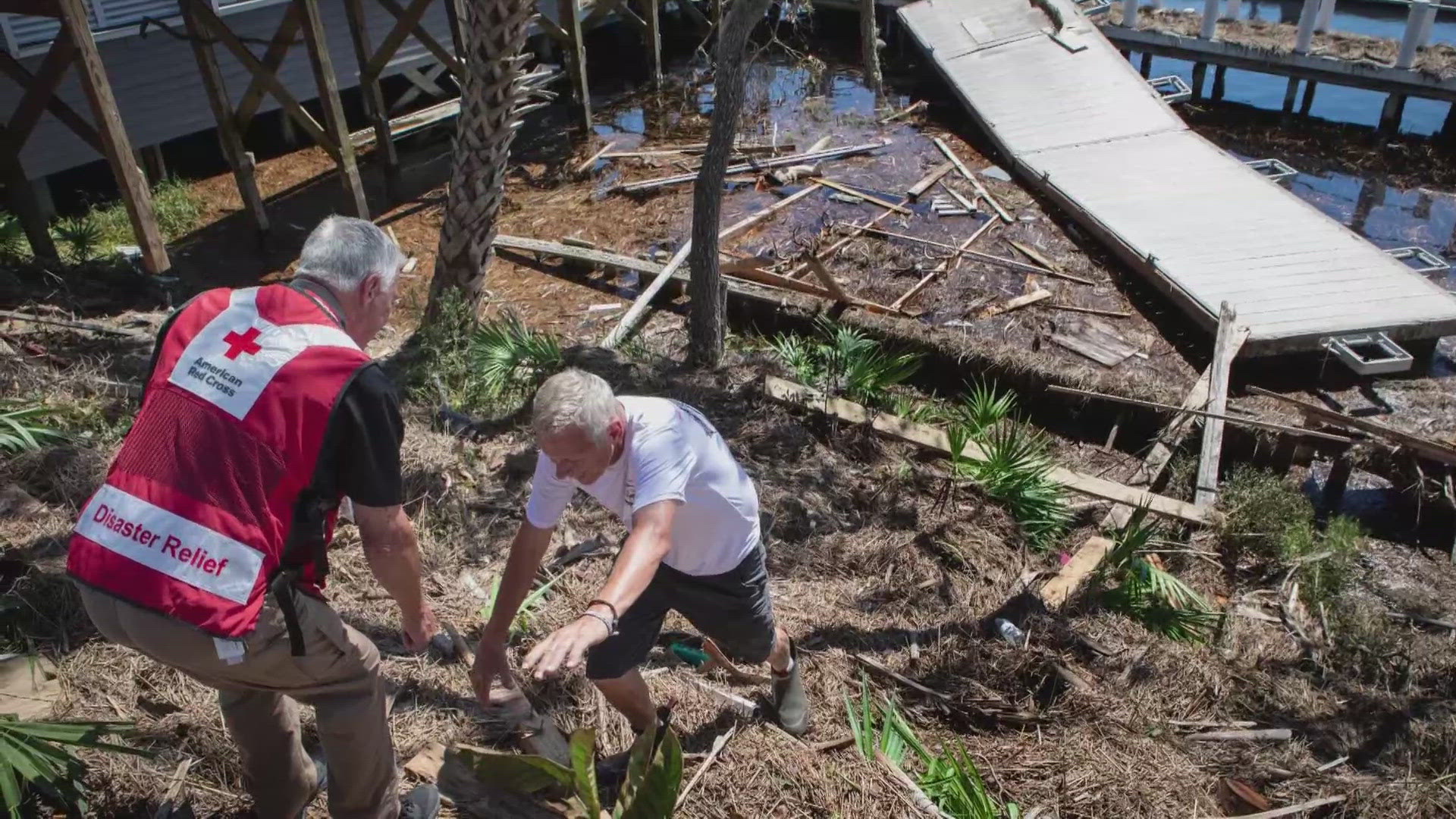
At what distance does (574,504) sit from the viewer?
5660 mm

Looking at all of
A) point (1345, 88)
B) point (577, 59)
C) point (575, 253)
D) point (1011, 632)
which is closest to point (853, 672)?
point (1011, 632)

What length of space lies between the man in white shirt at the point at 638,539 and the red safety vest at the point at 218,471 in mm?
622

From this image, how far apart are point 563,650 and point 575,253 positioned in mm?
8399

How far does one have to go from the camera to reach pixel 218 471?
2562mm

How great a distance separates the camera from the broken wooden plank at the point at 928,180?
40.3 ft

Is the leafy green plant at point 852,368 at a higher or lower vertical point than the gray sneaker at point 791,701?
lower

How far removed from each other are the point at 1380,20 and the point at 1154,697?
2041 cm

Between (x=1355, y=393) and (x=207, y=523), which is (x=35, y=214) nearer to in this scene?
(x=207, y=523)

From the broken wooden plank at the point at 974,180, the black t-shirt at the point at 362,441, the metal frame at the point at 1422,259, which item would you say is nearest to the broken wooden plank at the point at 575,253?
the broken wooden plank at the point at 974,180

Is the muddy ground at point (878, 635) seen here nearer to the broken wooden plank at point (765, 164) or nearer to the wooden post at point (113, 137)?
the wooden post at point (113, 137)

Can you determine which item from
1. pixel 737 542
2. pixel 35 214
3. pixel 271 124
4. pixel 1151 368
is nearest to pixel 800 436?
pixel 737 542

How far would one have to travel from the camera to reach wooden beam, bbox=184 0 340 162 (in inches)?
387

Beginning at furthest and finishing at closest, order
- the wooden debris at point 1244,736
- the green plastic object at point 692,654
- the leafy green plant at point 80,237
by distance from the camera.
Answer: the leafy green plant at point 80,237, the wooden debris at point 1244,736, the green plastic object at point 692,654

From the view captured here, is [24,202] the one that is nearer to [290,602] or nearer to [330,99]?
[330,99]
